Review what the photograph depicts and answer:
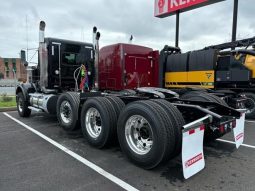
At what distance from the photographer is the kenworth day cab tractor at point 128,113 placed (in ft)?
10.0

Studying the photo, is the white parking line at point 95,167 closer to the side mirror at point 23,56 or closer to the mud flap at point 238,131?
the mud flap at point 238,131

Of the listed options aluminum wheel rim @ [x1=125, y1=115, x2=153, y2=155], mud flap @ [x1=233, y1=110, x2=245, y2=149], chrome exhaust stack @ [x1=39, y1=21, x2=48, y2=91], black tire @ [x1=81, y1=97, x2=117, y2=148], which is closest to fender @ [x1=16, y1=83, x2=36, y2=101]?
chrome exhaust stack @ [x1=39, y1=21, x2=48, y2=91]

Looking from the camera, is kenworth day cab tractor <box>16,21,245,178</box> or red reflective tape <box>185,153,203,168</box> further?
kenworth day cab tractor <box>16,21,245,178</box>

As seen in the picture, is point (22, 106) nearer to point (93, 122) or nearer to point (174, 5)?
point (93, 122)

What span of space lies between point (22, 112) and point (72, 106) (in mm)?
3838

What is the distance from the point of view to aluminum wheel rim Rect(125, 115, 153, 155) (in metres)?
3.48

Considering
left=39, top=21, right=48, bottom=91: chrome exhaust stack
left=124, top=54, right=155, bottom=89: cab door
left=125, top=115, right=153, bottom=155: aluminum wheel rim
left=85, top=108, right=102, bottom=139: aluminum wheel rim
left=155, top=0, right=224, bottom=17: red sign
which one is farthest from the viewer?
left=155, top=0, right=224, bottom=17: red sign

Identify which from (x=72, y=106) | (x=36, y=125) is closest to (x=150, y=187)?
(x=72, y=106)

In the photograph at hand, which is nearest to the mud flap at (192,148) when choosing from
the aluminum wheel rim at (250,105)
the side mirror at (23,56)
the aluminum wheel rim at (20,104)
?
the aluminum wheel rim at (250,105)

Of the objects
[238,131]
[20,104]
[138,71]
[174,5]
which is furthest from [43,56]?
[174,5]

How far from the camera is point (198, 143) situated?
9.91 ft

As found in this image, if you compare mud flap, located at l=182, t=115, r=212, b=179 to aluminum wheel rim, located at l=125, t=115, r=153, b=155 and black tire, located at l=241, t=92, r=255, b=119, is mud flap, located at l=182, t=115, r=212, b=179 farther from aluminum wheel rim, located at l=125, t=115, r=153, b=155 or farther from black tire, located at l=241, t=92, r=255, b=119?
black tire, located at l=241, t=92, r=255, b=119

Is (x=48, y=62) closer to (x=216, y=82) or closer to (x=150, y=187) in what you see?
(x=150, y=187)

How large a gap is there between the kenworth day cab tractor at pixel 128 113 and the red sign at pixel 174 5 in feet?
35.2
